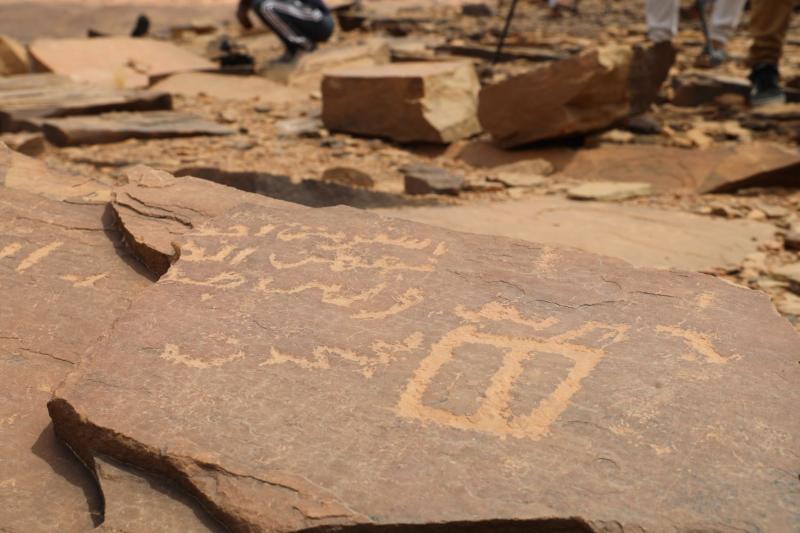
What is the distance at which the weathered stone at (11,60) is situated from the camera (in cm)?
661

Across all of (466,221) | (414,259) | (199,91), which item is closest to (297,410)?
(414,259)

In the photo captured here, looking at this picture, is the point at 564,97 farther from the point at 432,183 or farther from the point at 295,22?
the point at 295,22

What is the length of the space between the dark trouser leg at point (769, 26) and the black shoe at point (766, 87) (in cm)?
7

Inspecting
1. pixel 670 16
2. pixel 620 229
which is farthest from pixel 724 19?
pixel 620 229

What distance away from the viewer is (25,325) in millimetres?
1872

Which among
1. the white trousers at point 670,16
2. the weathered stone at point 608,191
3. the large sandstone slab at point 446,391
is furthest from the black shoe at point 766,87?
the large sandstone slab at point 446,391

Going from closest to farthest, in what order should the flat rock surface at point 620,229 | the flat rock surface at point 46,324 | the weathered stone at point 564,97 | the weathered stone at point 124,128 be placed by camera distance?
the flat rock surface at point 46,324, the flat rock surface at point 620,229, the weathered stone at point 564,97, the weathered stone at point 124,128

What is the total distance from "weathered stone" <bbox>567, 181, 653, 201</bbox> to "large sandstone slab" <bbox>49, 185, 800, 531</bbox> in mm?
1924

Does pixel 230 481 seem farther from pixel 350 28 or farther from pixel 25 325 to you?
pixel 350 28

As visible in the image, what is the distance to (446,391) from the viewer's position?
4.92ft

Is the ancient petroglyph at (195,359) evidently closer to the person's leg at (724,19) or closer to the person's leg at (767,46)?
the person's leg at (767,46)

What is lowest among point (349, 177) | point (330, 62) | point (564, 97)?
point (330, 62)

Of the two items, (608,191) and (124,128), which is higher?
(608,191)

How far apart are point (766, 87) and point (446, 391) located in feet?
13.8
